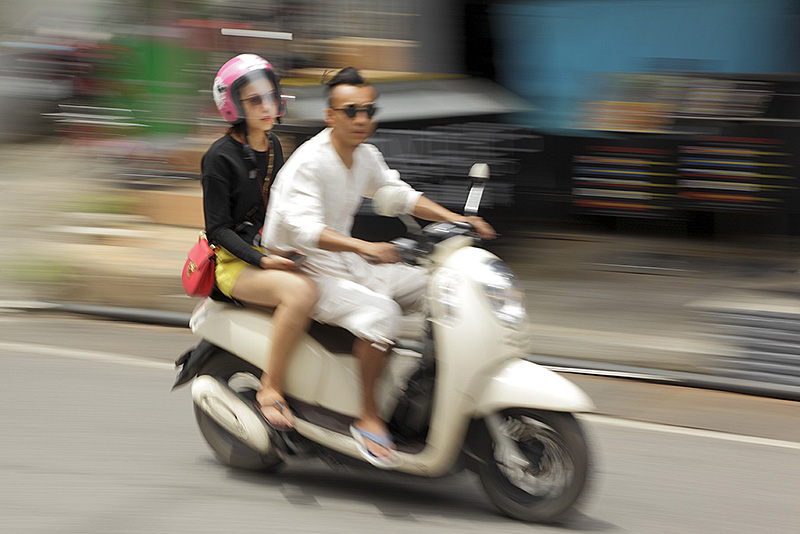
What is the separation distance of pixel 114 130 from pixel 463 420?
340 inches

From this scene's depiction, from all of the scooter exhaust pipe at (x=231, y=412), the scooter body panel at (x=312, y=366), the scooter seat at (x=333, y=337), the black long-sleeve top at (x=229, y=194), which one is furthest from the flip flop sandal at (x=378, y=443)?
the black long-sleeve top at (x=229, y=194)

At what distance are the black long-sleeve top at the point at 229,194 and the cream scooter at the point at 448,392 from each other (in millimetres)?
323

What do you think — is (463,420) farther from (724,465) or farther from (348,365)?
(724,465)

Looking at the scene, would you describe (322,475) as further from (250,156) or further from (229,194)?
(250,156)

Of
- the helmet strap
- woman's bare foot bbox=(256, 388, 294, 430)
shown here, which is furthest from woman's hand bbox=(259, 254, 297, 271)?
woman's bare foot bbox=(256, 388, 294, 430)

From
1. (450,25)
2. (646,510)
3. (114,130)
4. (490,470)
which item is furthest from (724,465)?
(114,130)

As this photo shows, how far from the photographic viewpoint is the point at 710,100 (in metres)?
9.16

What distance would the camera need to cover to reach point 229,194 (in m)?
4.42

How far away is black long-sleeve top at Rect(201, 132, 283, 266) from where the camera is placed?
4367 mm

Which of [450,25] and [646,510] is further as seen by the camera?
[450,25]

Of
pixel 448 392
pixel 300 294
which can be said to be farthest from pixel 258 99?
pixel 448 392

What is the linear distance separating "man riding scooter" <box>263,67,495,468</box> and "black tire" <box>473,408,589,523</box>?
0.38 m

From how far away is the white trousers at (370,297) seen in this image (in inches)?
161

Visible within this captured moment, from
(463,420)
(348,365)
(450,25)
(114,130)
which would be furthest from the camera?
(114,130)
